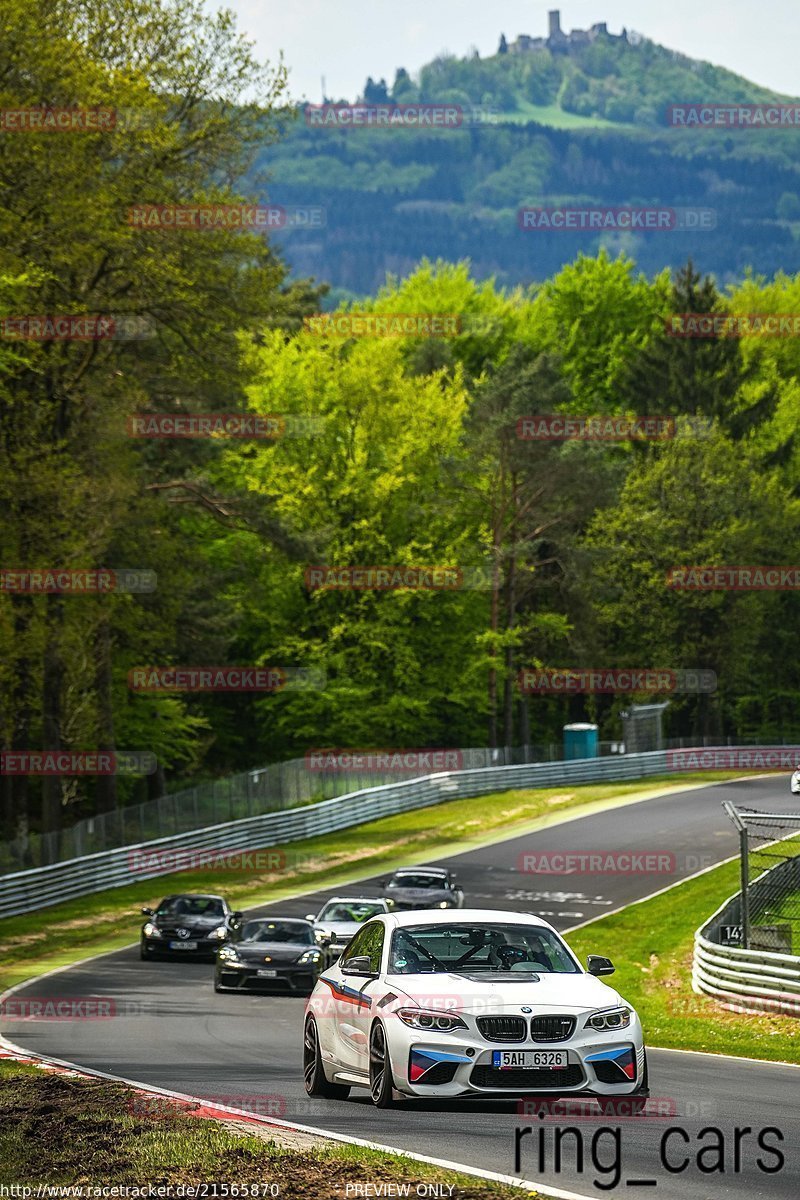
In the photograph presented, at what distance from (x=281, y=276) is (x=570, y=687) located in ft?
127

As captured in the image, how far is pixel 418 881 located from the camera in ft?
118

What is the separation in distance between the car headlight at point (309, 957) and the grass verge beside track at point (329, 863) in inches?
213

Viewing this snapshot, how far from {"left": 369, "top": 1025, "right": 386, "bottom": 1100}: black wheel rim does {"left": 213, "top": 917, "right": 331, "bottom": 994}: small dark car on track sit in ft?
47.7

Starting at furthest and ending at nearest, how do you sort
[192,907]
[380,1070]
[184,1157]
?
[192,907]
[380,1070]
[184,1157]

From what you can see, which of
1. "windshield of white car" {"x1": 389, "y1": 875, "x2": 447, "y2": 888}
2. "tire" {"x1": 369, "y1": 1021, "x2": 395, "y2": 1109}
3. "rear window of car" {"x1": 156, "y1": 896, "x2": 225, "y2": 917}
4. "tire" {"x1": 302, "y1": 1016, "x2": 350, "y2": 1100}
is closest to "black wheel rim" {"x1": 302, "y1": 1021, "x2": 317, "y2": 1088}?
"tire" {"x1": 302, "y1": 1016, "x2": 350, "y2": 1100}

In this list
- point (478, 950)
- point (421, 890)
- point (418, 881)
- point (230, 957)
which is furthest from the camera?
point (418, 881)

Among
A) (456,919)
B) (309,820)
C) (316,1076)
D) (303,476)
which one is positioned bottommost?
(309,820)

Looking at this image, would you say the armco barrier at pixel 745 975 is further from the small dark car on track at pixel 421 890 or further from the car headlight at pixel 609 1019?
the car headlight at pixel 609 1019

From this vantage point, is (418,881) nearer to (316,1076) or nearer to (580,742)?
(316,1076)

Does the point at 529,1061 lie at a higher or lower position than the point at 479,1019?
lower

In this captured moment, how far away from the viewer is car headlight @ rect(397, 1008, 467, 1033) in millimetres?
11141

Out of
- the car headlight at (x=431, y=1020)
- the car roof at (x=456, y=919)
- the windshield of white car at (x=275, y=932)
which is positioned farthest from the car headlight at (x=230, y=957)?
the car headlight at (x=431, y=1020)

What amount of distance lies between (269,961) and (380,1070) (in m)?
14.9

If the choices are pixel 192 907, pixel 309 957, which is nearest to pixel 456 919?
pixel 309 957
